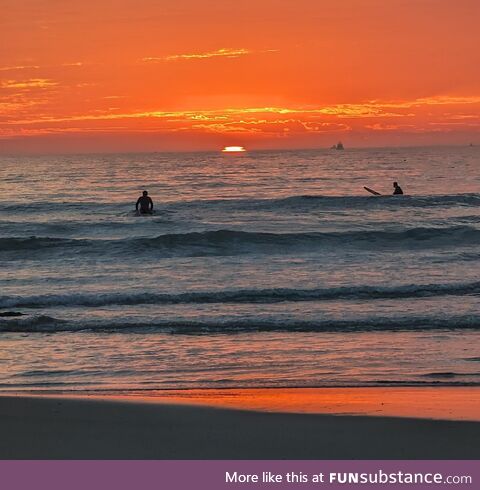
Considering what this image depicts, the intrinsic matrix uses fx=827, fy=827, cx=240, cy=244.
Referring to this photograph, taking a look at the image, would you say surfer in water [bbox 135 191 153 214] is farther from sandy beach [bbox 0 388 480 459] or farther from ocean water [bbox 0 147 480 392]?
sandy beach [bbox 0 388 480 459]

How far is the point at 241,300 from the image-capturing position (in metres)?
18.1

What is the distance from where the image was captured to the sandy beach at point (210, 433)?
23.9 feet

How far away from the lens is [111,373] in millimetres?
11297

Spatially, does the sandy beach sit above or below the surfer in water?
above

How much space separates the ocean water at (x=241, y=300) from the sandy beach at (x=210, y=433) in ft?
5.17

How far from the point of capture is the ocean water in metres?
11.3

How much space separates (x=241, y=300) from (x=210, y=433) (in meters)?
10.2

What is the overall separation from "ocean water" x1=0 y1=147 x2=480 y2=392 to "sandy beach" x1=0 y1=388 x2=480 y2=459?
1.58 metres

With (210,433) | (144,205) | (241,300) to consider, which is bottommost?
(241,300)
